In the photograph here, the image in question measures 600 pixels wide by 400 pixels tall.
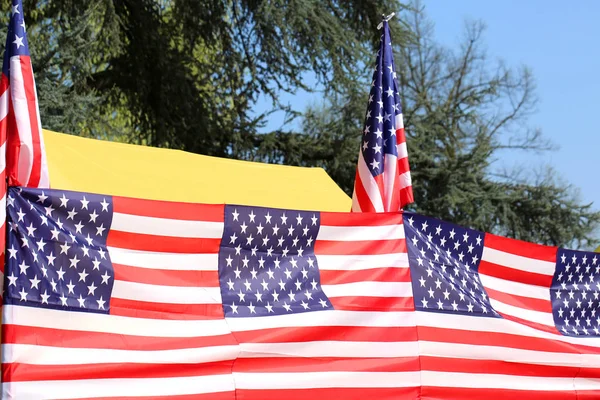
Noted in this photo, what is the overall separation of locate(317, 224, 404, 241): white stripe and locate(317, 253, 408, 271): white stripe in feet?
0.42

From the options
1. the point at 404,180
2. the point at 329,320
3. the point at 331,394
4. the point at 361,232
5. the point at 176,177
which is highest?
the point at 176,177

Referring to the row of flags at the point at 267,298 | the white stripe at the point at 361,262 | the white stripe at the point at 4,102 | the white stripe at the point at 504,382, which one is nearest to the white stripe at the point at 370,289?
the row of flags at the point at 267,298

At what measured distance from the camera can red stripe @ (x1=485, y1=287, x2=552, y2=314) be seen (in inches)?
252

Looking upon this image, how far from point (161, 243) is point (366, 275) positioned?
148 centimetres

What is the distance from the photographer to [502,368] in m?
6.09

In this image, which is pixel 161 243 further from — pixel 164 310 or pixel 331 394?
pixel 331 394

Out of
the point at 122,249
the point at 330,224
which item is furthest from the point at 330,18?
the point at 122,249

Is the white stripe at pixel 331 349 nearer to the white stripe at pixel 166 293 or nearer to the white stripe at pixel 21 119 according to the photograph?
the white stripe at pixel 166 293

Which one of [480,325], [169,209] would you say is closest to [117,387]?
[169,209]

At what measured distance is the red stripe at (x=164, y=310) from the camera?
486 centimetres

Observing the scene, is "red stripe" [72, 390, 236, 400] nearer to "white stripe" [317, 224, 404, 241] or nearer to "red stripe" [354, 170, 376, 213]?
"white stripe" [317, 224, 404, 241]

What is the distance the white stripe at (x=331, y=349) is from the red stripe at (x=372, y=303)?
0.23m

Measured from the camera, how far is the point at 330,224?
5.79 meters

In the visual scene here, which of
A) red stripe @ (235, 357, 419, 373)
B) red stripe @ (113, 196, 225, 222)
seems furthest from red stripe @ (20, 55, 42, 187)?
red stripe @ (235, 357, 419, 373)
